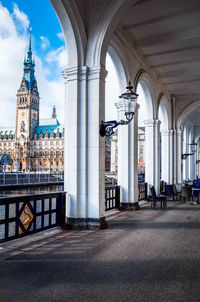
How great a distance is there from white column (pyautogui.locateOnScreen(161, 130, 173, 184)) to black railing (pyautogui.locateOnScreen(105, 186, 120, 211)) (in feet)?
23.9

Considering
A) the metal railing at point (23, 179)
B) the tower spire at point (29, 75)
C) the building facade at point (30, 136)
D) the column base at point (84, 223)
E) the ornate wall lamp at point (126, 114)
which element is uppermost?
the tower spire at point (29, 75)

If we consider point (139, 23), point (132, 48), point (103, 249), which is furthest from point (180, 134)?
point (103, 249)

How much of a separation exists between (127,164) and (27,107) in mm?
97315

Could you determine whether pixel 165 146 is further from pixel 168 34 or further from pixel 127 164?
pixel 168 34

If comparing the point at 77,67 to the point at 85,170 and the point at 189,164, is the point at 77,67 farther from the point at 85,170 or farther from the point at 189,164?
the point at 189,164

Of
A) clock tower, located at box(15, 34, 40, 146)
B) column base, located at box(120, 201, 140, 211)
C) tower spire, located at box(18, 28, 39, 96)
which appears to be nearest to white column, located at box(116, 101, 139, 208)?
column base, located at box(120, 201, 140, 211)

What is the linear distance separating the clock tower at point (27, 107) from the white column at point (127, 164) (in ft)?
311

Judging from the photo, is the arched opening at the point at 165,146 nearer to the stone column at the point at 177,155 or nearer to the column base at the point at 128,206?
the stone column at the point at 177,155

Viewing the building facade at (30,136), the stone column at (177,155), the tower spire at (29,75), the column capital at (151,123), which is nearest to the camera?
the column capital at (151,123)

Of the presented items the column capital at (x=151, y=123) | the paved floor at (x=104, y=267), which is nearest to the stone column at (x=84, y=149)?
the paved floor at (x=104, y=267)

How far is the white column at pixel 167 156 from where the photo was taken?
16.2 m

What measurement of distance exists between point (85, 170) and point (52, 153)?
96.9 m

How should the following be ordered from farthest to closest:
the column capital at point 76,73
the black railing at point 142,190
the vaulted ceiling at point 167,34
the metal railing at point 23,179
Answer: the metal railing at point 23,179, the black railing at point 142,190, the vaulted ceiling at point 167,34, the column capital at point 76,73

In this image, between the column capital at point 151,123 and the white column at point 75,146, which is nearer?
the white column at point 75,146
